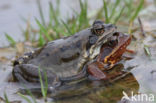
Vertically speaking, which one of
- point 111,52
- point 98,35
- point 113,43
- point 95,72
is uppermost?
point 98,35

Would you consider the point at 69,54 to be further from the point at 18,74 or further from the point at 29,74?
the point at 18,74

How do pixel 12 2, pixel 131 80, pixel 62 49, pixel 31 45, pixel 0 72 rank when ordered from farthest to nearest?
pixel 12 2, pixel 31 45, pixel 0 72, pixel 62 49, pixel 131 80

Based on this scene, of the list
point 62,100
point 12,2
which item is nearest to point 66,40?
point 62,100

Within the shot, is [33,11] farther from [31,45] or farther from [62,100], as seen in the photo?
[62,100]

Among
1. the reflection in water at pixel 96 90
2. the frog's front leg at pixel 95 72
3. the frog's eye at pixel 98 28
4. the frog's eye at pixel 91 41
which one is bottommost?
the reflection in water at pixel 96 90

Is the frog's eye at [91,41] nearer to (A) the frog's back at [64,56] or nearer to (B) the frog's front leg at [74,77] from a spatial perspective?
(A) the frog's back at [64,56]

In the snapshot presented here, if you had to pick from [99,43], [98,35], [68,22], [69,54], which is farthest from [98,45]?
[68,22]

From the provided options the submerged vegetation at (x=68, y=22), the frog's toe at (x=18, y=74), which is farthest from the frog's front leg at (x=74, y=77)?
the submerged vegetation at (x=68, y=22)
